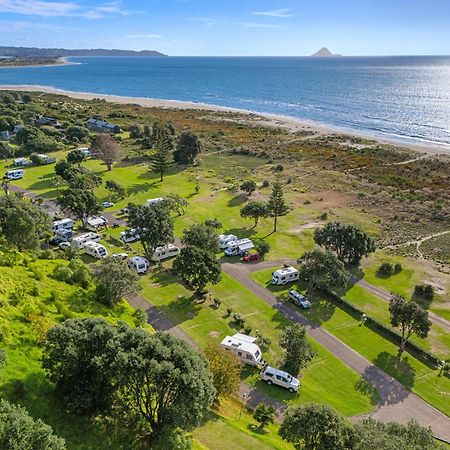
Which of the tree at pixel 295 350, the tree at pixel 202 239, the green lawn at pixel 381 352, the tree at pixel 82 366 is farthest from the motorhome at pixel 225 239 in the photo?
the tree at pixel 82 366

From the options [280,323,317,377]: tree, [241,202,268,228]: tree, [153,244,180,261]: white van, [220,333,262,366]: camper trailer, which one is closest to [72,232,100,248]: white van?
[153,244,180,261]: white van

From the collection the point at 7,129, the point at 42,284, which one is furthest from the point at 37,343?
the point at 7,129

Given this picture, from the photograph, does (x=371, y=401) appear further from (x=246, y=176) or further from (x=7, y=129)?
(x=7, y=129)

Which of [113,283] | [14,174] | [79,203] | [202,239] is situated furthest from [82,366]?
[14,174]

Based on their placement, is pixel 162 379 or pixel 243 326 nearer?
pixel 162 379

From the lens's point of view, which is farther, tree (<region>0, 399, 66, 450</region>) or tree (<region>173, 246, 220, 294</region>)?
tree (<region>173, 246, 220, 294</region>)

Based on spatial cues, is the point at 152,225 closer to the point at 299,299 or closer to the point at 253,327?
the point at 253,327

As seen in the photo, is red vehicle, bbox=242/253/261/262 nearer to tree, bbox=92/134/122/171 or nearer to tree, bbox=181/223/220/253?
tree, bbox=181/223/220/253
